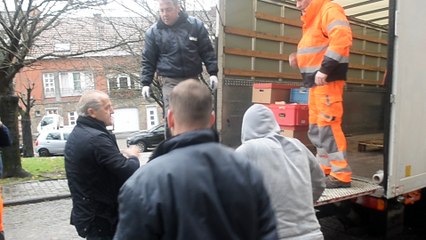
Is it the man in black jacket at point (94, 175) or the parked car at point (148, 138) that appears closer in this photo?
the man in black jacket at point (94, 175)

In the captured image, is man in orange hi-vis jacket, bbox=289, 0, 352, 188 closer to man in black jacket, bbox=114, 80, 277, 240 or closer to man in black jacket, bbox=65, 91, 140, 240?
man in black jacket, bbox=65, 91, 140, 240

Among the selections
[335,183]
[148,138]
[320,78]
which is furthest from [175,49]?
[148,138]

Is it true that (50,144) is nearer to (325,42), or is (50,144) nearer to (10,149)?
(10,149)

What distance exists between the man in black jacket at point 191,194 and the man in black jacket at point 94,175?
137cm

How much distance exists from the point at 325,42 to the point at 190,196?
300 centimetres

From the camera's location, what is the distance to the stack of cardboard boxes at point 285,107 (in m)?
4.48

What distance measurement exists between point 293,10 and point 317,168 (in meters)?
3.31

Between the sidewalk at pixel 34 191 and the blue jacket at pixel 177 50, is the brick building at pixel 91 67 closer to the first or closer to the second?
the sidewalk at pixel 34 191

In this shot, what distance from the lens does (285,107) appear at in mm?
4512

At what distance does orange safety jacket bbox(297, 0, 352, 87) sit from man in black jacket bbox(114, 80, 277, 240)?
2452 mm

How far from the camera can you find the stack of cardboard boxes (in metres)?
4.48

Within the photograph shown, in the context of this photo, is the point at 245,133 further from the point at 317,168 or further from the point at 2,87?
the point at 2,87

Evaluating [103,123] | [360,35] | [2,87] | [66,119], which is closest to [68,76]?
[66,119]

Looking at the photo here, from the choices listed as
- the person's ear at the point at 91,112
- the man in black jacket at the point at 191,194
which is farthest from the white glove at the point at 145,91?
the man in black jacket at the point at 191,194
